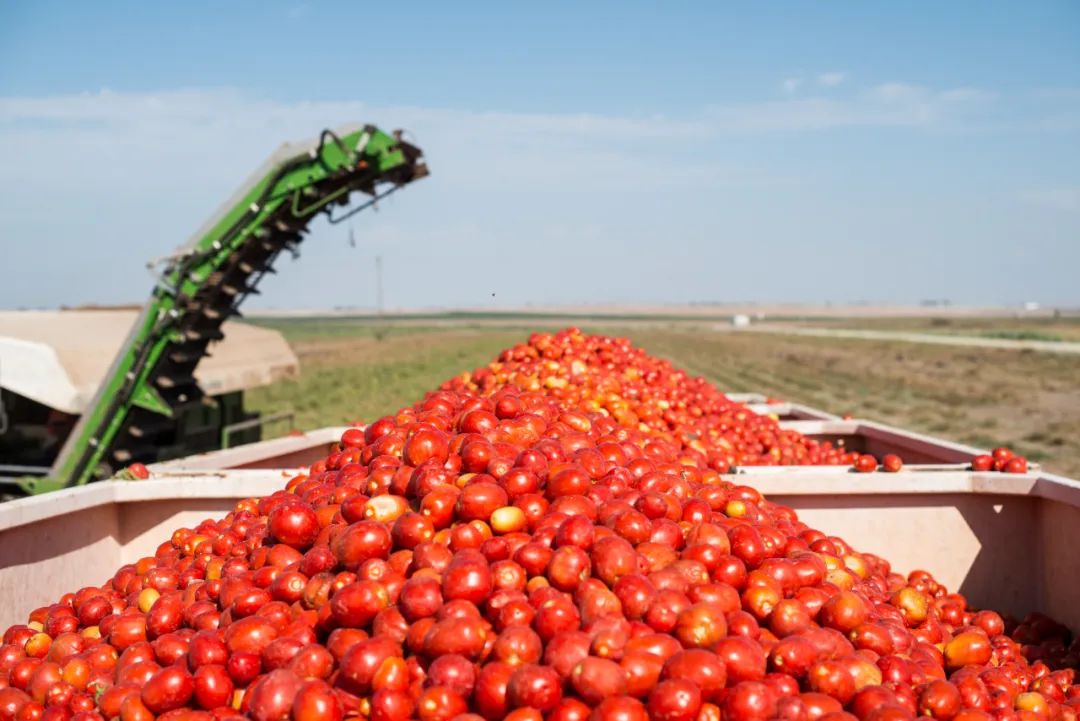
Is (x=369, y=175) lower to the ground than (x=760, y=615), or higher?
higher

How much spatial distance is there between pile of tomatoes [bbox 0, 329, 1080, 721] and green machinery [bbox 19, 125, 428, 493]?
5.67 meters

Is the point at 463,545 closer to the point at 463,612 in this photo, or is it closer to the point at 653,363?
the point at 463,612

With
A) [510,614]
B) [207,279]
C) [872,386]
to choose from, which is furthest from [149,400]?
[872,386]

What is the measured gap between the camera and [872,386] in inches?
1441

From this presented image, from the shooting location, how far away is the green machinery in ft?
31.9

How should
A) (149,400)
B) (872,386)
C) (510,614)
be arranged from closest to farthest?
Result: (510,614) → (149,400) → (872,386)

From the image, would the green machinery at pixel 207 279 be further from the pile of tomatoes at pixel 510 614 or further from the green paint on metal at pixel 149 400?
the pile of tomatoes at pixel 510 614

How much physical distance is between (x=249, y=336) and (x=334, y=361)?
38469mm

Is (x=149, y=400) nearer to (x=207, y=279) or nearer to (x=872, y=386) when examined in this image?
(x=207, y=279)

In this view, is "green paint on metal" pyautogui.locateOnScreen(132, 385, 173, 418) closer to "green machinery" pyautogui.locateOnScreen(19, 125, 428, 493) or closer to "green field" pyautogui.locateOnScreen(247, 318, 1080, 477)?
"green machinery" pyautogui.locateOnScreen(19, 125, 428, 493)

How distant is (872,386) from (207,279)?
32.2 m

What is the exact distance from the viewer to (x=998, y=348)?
61219mm

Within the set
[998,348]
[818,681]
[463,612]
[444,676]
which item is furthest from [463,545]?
[998,348]

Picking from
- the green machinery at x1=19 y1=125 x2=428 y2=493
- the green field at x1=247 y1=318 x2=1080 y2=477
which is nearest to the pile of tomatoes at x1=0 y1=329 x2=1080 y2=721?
the green machinery at x1=19 y1=125 x2=428 y2=493
